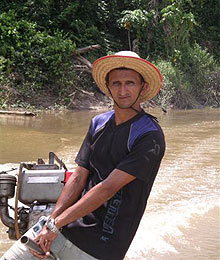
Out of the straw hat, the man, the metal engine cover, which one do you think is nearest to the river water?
the metal engine cover

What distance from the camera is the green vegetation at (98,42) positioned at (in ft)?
45.8

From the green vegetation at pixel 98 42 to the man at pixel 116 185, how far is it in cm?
1136

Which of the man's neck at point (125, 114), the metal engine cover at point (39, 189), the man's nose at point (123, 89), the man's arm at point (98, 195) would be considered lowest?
the metal engine cover at point (39, 189)

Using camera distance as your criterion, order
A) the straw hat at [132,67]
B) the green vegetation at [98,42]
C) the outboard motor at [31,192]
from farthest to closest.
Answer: the green vegetation at [98,42], the outboard motor at [31,192], the straw hat at [132,67]

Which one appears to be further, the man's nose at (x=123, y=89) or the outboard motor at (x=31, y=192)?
the outboard motor at (x=31, y=192)

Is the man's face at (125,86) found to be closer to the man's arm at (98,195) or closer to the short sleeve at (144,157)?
the short sleeve at (144,157)

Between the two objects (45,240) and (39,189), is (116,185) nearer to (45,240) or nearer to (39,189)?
(45,240)

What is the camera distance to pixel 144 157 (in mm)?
1787

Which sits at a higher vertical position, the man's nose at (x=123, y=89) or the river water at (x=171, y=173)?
the man's nose at (x=123, y=89)

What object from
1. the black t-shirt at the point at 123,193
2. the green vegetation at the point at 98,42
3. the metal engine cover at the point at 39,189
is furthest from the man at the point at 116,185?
the green vegetation at the point at 98,42

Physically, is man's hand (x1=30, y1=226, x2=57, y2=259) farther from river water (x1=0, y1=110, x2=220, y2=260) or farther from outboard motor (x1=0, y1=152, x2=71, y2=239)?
river water (x1=0, y1=110, x2=220, y2=260)

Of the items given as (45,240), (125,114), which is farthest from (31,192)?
(125,114)

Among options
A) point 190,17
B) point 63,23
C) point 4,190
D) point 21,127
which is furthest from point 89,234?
point 190,17

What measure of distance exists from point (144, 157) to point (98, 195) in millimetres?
257
